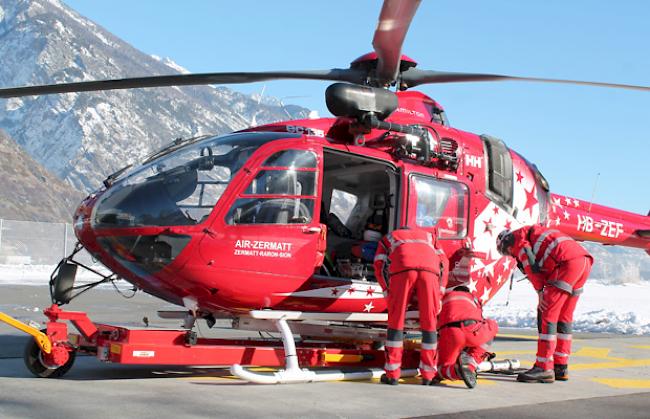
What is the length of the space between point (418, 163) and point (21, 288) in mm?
16735

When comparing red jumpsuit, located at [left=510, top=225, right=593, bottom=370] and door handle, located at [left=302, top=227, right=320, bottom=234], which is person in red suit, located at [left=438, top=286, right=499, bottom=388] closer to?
red jumpsuit, located at [left=510, top=225, right=593, bottom=370]

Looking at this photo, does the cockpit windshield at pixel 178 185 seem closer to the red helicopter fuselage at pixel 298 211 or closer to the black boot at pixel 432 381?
the red helicopter fuselage at pixel 298 211

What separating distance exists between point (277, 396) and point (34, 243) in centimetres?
3101

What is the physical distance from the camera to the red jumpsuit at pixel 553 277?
8.38 metres

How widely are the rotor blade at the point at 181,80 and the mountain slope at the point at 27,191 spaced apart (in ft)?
473

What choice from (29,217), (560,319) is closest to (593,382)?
(560,319)

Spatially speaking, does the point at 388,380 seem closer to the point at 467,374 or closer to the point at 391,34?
the point at 467,374

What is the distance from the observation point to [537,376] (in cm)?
820

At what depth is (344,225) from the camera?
10086 millimetres

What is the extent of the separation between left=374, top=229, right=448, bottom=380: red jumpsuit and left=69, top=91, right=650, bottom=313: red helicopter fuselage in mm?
844

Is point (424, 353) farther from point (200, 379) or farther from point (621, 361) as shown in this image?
point (621, 361)

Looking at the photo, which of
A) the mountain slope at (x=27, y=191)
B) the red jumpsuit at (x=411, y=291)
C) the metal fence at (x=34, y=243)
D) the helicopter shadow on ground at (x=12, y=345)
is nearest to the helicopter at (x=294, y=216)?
the red jumpsuit at (x=411, y=291)

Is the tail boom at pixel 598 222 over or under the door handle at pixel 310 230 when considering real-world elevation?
over

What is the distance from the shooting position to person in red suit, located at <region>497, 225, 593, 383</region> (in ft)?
27.4
